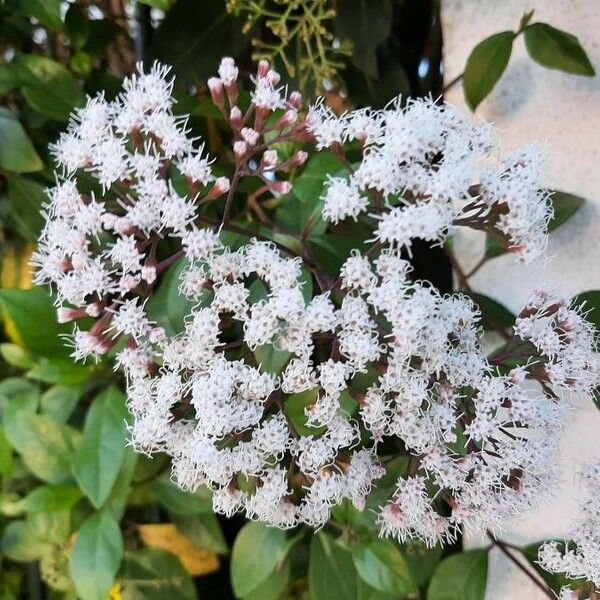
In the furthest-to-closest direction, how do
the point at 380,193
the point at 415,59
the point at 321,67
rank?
1. the point at 415,59
2. the point at 321,67
3. the point at 380,193

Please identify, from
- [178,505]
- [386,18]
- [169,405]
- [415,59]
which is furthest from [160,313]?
[415,59]

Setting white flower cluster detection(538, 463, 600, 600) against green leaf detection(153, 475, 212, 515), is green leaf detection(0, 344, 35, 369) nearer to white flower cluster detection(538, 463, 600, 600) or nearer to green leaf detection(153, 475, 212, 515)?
green leaf detection(153, 475, 212, 515)

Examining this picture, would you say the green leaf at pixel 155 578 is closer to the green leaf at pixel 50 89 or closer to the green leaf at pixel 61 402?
the green leaf at pixel 61 402

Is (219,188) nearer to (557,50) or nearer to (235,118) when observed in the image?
(235,118)

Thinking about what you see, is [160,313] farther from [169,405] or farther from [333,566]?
[333,566]

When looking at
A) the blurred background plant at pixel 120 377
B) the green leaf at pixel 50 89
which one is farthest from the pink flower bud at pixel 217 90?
the green leaf at pixel 50 89

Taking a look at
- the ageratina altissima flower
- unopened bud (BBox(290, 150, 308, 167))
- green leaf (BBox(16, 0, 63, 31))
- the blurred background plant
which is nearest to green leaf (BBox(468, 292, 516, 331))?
the blurred background plant

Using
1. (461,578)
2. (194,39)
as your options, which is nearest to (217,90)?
(194,39)

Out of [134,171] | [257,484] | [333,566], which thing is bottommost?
[333,566]
